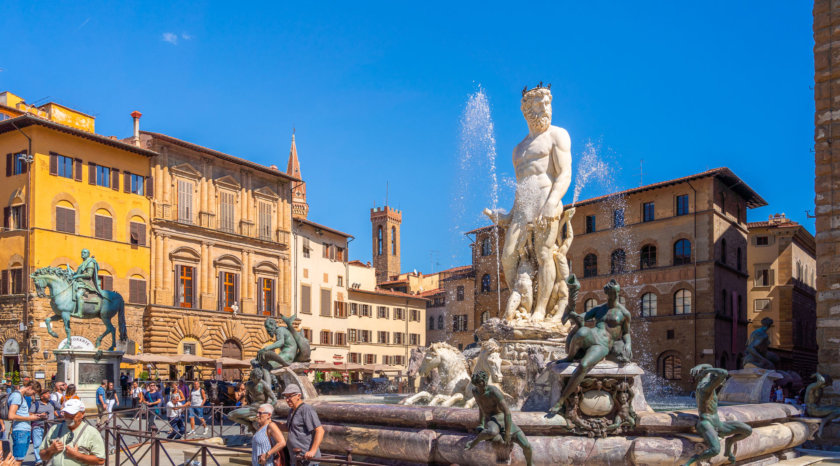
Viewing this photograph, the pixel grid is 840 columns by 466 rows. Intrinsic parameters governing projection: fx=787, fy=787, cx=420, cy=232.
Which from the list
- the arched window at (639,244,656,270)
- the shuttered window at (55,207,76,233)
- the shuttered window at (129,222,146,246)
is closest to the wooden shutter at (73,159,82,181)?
the shuttered window at (55,207,76,233)

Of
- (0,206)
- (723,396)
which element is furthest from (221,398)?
(0,206)

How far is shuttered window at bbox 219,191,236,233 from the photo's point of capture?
49.3 m

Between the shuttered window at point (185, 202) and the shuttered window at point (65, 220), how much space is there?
7191 mm

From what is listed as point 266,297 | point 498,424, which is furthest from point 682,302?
point 498,424

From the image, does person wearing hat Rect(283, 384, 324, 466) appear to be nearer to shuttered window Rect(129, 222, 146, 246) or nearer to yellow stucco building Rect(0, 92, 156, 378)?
yellow stucco building Rect(0, 92, 156, 378)

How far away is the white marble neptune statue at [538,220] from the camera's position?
12828 millimetres

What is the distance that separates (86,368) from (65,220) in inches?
785

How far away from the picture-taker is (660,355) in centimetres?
4653

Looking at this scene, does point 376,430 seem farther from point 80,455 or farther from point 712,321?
point 712,321

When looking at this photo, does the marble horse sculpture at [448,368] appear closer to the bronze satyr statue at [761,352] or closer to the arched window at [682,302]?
the bronze satyr statue at [761,352]

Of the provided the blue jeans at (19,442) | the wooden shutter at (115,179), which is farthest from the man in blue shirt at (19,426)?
the wooden shutter at (115,179)

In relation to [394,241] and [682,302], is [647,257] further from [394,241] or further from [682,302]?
[394,241]

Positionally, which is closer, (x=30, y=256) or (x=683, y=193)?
(x=30, y=256)

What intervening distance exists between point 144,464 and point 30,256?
29607mm
